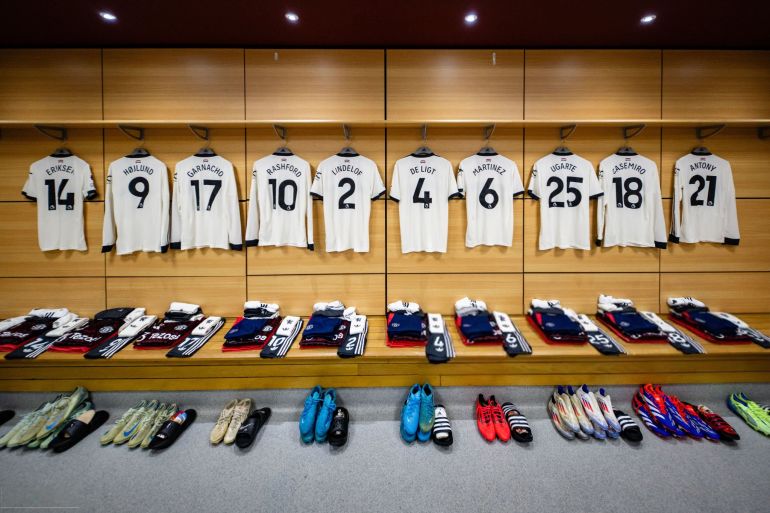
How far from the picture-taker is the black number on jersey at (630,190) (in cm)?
266

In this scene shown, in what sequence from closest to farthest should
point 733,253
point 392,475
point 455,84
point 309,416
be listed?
point 392,475, point 309,416, point 455,84, point 733,253

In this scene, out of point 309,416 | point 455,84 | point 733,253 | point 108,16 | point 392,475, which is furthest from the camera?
point 733,253

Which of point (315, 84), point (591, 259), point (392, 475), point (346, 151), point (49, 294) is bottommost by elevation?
point (392, 475)

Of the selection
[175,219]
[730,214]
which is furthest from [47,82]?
[730,214]

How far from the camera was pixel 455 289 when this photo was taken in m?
2.85

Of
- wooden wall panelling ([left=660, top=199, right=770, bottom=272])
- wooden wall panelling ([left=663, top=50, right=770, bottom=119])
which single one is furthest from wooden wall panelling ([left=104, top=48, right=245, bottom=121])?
wooden wall panelling ([left=660, top=199, right=770, bottom=272])

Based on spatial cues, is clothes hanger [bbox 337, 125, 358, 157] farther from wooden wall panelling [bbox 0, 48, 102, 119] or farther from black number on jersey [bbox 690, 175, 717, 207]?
black number on jersey [bbox 690, 175, 717, 207]

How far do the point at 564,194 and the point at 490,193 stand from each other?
2.19 feet

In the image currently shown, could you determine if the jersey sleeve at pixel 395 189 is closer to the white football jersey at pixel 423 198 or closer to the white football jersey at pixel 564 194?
the white football jersey at pixel 423 198

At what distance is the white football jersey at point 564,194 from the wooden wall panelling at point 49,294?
420 centimetres

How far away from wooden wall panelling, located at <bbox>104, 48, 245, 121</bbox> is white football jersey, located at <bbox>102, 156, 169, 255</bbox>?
1.63ft

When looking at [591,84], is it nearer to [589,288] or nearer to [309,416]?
[589,288]

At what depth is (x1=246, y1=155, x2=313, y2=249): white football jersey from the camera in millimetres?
2627

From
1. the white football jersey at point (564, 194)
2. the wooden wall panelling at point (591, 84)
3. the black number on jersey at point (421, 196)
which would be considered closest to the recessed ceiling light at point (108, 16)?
the black number on jersey at point (421, 196)
